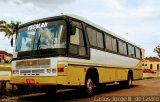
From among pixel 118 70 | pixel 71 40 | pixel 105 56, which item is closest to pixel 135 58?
pixel 118 70

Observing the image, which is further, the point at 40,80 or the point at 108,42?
the point at 108,42

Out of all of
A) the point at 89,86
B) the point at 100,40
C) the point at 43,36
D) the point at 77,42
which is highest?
the point at 100,40

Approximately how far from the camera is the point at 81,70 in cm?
1263

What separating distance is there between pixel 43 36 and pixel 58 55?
114cm

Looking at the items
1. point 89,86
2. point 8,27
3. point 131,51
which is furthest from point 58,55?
point 8,27

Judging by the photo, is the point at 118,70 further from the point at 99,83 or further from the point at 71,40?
the point at 71,40

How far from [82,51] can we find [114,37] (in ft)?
18.3

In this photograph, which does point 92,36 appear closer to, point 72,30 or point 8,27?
point 72,30

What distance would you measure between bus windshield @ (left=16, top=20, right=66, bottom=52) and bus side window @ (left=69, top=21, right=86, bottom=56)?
0.51m

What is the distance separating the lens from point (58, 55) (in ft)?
37.7

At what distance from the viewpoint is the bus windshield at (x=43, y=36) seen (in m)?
11.7

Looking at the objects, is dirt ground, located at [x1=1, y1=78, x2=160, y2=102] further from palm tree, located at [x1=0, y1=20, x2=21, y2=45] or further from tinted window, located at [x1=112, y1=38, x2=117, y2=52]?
palm tree, located at [x1=0, y1=20, x2=21, y2=45]

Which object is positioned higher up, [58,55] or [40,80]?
[58,55]

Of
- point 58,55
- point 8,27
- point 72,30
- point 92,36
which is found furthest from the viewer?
point 8,27
